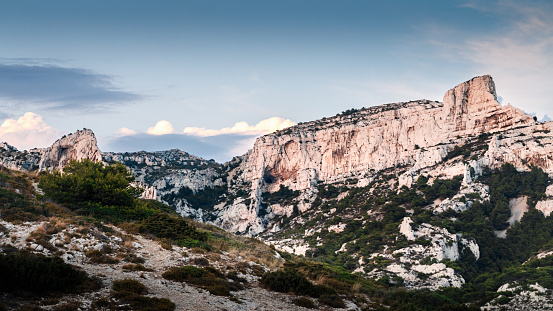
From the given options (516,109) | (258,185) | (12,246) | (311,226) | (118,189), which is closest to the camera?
(12,246)

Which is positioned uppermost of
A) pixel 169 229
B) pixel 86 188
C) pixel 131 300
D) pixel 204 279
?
pixel 86 188

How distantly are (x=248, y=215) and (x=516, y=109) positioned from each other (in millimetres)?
61830

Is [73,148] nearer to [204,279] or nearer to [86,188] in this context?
[86,188]

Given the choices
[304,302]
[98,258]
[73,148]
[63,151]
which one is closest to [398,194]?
[304,302]

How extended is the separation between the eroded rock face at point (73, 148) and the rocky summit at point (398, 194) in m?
0.33

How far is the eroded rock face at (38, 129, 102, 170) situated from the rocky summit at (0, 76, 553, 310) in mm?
335

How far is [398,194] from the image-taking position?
71.7m

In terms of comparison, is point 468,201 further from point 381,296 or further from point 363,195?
point 381,296

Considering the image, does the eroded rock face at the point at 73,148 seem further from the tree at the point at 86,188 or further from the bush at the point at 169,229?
the bush at the point at 169,229

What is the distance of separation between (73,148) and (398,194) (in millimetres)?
77677

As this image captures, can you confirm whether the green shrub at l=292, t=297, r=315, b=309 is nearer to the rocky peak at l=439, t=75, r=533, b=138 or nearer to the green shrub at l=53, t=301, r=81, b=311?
the green shrub at l=53, t=301, r=81, b=311

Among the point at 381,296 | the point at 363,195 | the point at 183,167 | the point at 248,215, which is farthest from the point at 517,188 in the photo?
the point at 183,167

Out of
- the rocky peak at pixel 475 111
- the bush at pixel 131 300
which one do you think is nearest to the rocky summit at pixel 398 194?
the rocky peak at pixel 475 111

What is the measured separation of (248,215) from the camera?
9400cm
